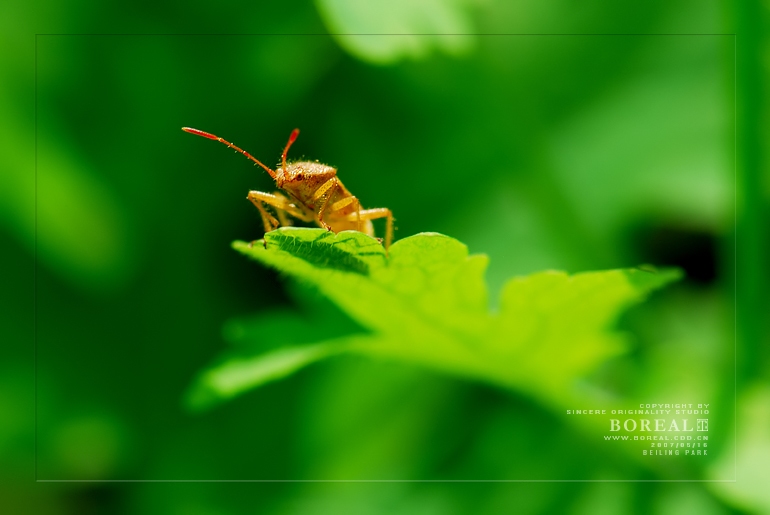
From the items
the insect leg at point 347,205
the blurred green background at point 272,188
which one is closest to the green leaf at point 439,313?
the insect leg at point 347,205

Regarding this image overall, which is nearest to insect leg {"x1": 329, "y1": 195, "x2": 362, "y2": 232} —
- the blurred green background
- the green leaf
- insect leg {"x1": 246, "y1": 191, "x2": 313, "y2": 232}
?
insect leg {"x1": 246, "y1": 191, "x2": 313, "y2": 232}

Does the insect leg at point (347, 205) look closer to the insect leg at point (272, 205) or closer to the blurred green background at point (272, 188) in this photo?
the insect leg at point (272, 205)

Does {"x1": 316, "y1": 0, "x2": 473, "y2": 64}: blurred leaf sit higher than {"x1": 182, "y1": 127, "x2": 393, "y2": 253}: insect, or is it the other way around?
{"x1": 316, "y1": 0, "x2": 473, "y2": 64}: blurred leaf

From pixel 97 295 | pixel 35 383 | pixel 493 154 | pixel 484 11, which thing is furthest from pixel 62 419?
pixel 484 11

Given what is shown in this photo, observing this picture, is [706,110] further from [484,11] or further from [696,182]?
[484,11]

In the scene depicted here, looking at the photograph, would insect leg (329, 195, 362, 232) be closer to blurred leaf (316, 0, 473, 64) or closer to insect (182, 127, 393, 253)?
insect (182, 127, 393, 253)

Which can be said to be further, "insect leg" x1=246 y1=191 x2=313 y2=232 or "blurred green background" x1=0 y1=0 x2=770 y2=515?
"blurred green background" x1=0 y1=0 x2=770 y2=515
